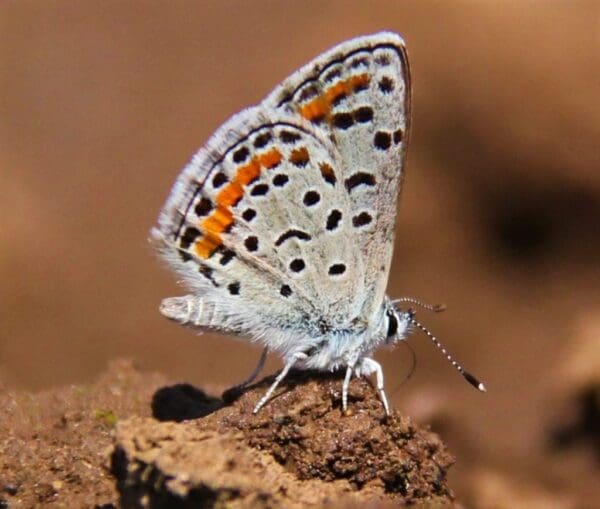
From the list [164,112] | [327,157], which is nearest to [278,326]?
[327,157]

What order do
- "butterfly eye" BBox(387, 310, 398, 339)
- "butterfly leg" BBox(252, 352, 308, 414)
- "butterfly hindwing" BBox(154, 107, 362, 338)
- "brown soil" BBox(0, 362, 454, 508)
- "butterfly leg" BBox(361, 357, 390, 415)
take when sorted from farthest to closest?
1. "butterfly eye" BBox(387, 310, 398, 339)
2. "butterfly hindwing" BBox(154, 107, 362, 338)
3. "butterfly leg" BBox(361, 357, 390, 415)
4. "butterfly leg" BBox(252, 352, 308, 414)
5. "brown soil" BBox(0, 362, 454, 508)

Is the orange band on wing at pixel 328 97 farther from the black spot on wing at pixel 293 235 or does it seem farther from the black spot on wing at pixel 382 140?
the black spot on wing at pixel 293 235

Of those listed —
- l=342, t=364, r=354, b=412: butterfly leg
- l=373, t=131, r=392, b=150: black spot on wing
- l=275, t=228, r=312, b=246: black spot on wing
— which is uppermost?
l=373, t=131, r=392, b=150: black spot on wing

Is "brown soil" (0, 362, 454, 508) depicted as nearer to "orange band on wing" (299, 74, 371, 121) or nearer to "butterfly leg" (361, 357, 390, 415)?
"butterfly leg" (361, 357, 390, 415)

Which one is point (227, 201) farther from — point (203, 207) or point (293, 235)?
point (293, 235)

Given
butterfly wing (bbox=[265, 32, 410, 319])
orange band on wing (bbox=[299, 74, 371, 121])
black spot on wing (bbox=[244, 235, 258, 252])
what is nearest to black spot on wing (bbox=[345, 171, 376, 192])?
butterfly wing (bbox=[265, 32, 410, 319])

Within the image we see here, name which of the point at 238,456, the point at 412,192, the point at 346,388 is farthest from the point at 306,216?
the point at 412,192

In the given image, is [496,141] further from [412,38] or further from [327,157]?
[327,157]

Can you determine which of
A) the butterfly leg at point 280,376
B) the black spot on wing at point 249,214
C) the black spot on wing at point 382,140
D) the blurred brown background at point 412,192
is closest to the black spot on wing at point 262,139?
the black spot on wing at point 249,214
